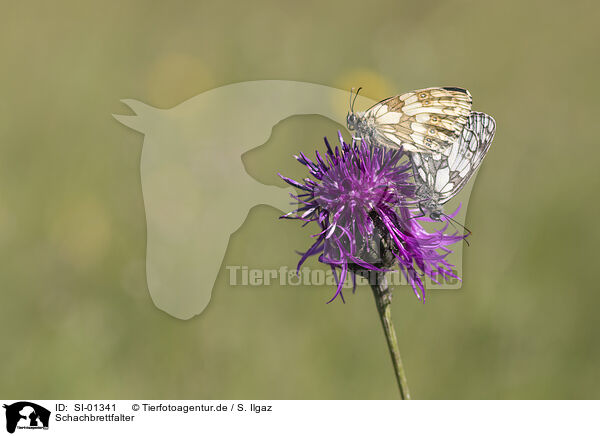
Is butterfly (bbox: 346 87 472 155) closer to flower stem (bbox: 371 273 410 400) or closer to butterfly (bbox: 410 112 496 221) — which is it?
butterfly (bbox: 410 112 496 221)

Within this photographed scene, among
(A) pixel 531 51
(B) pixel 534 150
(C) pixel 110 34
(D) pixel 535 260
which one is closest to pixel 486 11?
(A) pixel 531 51

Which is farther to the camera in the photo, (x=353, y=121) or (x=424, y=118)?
(x=353, y=121)

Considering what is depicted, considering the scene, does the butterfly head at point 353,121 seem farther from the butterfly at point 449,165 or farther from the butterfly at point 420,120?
the butterfly at point 449,165

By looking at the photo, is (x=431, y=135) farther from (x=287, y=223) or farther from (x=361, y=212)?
(x=287, y=223)
